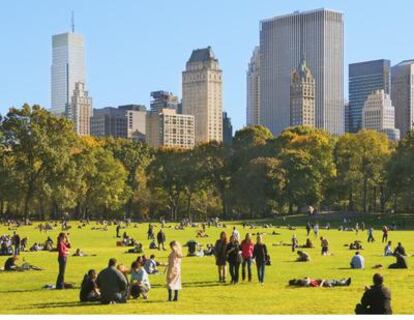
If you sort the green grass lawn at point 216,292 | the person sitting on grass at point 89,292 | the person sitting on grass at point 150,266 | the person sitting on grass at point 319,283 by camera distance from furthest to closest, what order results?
the person sitting on grass at point 150,266 → the person sitting on grass at point 319,283 → the person sitting on grass at point 89,292 → the green grass lawn at point 216,292

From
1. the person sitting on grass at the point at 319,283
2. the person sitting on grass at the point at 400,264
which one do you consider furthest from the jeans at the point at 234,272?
the person sitting on grass at the point at 400,264

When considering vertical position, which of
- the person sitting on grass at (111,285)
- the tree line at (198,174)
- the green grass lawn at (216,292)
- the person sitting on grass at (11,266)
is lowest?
the green grass lawn at (216,292)

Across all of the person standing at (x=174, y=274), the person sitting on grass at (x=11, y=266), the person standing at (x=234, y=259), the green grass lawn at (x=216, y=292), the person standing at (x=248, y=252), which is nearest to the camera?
the green grass lawn at (x=216, y=292)

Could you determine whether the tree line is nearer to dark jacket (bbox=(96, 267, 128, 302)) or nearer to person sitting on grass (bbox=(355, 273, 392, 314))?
dark jacket (bbox=(96, 267, 128, 302))

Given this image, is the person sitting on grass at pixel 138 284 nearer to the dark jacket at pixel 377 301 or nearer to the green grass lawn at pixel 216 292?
the green grass lawn at pixel 216 292

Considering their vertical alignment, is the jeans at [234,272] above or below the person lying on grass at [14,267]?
above

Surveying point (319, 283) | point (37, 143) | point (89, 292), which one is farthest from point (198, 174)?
point (89, 292)

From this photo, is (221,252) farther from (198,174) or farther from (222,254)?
(198,174)

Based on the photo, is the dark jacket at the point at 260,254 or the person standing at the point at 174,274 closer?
the person standing at the point at 174,274

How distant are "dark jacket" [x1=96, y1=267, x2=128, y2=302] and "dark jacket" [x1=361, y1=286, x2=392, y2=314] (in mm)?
6802

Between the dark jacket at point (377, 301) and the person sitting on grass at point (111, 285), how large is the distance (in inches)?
268

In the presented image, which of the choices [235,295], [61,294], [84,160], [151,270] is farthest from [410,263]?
[84,160]

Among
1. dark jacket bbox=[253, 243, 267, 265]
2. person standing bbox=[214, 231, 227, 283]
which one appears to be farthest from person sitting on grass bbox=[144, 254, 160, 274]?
dark jacket bbox=[253, 243, 267, 265]

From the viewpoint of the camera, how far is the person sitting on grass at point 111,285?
74.4ft
